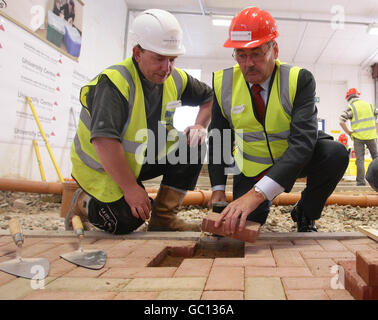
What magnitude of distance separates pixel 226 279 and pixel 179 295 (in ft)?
0.79

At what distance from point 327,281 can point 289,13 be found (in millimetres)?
9014

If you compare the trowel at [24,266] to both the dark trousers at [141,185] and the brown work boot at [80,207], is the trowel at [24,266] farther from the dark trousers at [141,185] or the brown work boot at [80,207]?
the brown work boot at [80,207]

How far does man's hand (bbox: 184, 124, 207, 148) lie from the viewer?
242 centimetres

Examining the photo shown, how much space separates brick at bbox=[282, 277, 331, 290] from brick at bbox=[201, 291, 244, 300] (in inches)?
7.7

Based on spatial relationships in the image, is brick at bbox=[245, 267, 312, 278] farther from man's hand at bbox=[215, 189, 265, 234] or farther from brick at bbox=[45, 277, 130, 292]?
brick at bbox=[45, 277, 130, 292]

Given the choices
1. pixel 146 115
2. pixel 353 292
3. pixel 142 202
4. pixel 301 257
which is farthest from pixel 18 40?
pixel 353 292

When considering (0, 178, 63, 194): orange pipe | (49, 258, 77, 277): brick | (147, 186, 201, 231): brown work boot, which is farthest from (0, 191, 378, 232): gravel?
(49, 258, 77, 277): brick

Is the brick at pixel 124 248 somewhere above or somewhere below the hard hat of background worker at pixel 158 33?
below

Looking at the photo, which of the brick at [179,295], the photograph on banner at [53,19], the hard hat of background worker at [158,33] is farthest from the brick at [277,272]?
the photograph on banner at [53,19]

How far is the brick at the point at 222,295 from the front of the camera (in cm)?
112

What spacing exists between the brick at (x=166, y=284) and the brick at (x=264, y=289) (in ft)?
0.59

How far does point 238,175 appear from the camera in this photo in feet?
8.18

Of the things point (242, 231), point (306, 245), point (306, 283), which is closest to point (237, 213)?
point (242, 231)

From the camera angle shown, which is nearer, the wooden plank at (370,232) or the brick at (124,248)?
the brick at (124,248)
